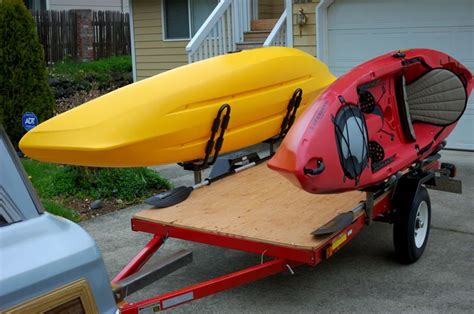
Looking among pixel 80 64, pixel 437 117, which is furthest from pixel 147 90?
pixel 80 64

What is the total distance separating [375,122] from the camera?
509 centimetres

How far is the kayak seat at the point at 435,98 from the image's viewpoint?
555 centimetres

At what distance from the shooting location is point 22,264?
207 centimetres

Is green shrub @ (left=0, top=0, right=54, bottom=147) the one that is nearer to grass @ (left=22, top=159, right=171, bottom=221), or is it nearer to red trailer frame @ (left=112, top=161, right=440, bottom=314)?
grass @ (left=22, top=159, right=171, bottom=221)

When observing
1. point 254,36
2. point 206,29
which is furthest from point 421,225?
point 254,36

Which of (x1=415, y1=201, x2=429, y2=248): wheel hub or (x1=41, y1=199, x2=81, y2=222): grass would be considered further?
(x1=41, y1=199, x2=81, y2=222): grass

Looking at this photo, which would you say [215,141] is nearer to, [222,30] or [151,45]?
[222,30]

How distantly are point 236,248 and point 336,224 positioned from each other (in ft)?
2.36

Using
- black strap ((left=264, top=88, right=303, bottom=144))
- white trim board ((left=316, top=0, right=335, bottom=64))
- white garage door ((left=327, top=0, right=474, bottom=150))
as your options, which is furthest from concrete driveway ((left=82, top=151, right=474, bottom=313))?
white trim board ((left=316, top=0, right=335, bottom=64))

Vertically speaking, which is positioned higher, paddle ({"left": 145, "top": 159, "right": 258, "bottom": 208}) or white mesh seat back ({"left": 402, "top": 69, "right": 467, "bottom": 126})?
white mesh seat back ({"left": 402, "top": 69, "right": 467, "bottom": 126})

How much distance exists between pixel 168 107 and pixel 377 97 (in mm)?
1664

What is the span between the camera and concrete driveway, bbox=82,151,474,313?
4707 millimetres

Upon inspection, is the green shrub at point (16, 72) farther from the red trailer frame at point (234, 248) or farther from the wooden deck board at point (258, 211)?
the red trailer frame at point (234, 248)

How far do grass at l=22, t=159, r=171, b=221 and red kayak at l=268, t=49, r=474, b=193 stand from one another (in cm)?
361
